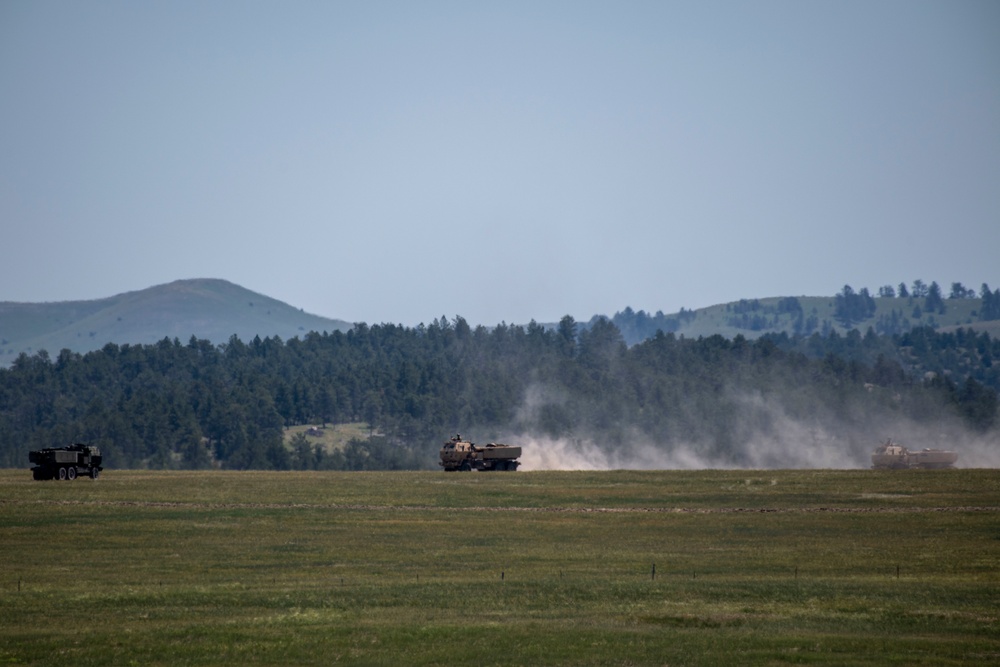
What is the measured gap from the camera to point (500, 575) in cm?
4803

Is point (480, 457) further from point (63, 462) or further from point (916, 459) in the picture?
point (916, 459)

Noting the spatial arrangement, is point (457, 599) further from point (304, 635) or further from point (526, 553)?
point (526, 553)

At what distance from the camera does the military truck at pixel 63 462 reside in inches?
3492

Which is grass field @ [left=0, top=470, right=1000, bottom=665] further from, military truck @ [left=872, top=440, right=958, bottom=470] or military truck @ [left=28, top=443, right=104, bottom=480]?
military truck @ [left=872, top=440, right=958, bottom=470]

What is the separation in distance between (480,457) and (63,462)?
116 ft

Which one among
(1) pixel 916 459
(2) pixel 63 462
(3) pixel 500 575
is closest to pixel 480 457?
(2) pixel 63 462

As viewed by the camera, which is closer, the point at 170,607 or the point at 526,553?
the point at 170,607

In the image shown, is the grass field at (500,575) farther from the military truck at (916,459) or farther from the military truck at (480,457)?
the military truck at (916,459)

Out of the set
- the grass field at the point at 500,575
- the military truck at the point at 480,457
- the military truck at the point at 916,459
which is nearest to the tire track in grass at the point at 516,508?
the grass field at the point at 500,575

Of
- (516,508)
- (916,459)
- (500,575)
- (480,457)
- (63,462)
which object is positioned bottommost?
(500,575)

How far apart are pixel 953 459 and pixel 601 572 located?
72252 mm

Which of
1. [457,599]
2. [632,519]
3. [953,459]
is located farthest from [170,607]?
[953,459]

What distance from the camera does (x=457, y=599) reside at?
4231cm

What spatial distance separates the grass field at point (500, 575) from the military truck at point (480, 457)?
2024 cm
